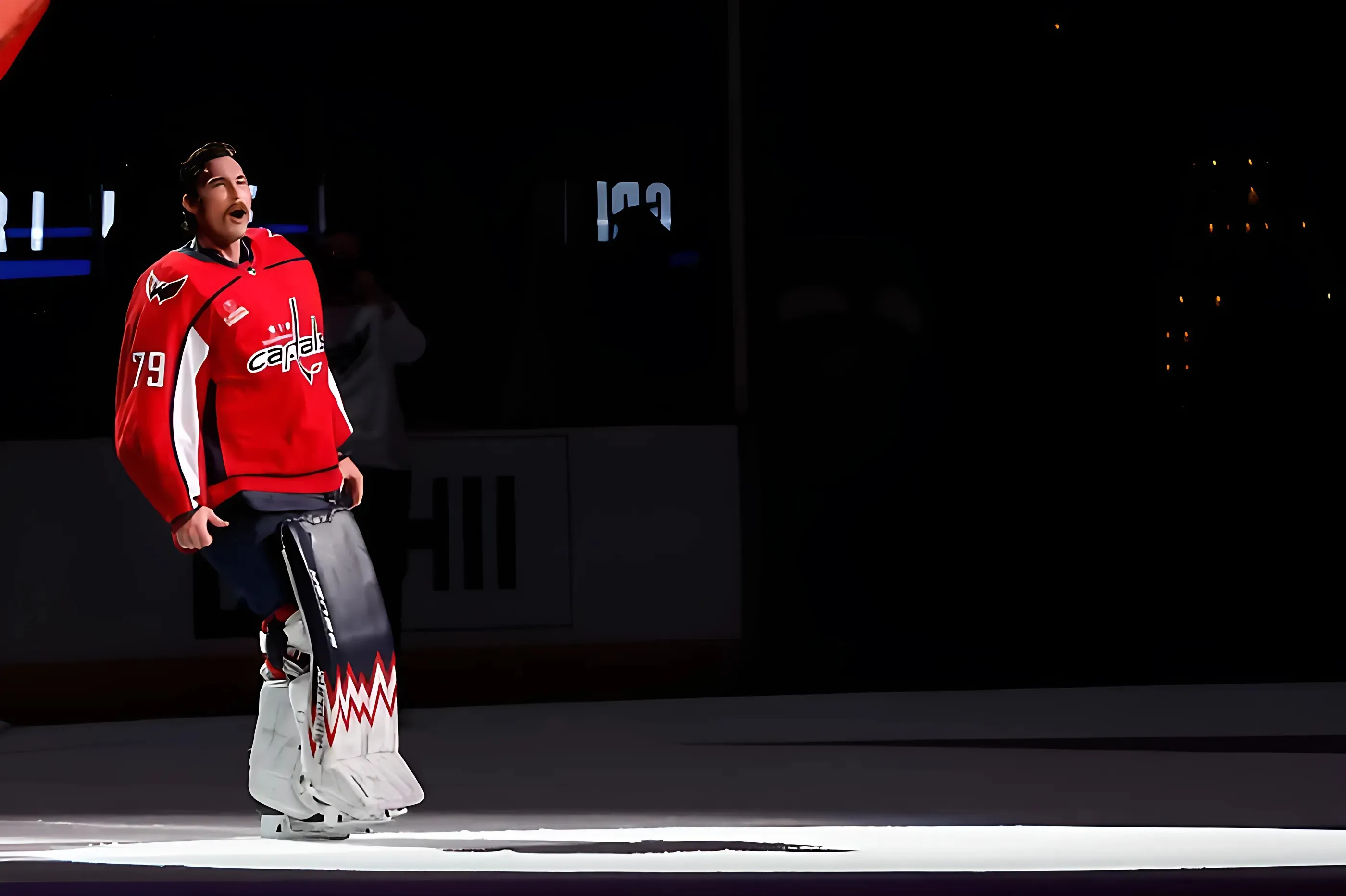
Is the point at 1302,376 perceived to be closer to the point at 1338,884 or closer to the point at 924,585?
the point at 924,585

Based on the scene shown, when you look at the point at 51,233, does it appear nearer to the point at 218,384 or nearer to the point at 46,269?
the point at 46,269

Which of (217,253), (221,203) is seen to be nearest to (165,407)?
(217,253)

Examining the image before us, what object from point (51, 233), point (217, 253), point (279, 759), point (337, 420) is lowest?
point (279, 759)

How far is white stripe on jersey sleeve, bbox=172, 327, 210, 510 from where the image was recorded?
16.7 feet

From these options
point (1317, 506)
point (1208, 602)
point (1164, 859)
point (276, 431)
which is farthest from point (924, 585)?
point (276, 431)

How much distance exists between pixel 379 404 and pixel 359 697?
2676 millimetres

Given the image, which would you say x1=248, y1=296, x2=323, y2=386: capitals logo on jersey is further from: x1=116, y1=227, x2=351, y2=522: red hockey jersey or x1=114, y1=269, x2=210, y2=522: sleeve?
x1=114, y1=269, x2=210, y2=522: sleeve

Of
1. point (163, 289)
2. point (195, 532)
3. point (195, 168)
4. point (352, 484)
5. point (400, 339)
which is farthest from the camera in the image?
point (400, 339)

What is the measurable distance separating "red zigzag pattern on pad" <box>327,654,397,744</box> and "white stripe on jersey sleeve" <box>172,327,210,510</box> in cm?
60

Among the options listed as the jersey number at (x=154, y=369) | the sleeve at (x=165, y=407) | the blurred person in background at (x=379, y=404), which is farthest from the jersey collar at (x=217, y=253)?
the blurred person in background at (x=379, y=404)

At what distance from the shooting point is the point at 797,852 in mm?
5457

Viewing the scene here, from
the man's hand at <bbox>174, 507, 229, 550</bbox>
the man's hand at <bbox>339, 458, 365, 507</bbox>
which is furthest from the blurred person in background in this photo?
the man's hand at <bbox>174, 507, 229, 550</bbox>

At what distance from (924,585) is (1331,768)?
111 inches

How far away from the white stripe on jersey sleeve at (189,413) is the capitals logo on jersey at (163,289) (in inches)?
4.3
